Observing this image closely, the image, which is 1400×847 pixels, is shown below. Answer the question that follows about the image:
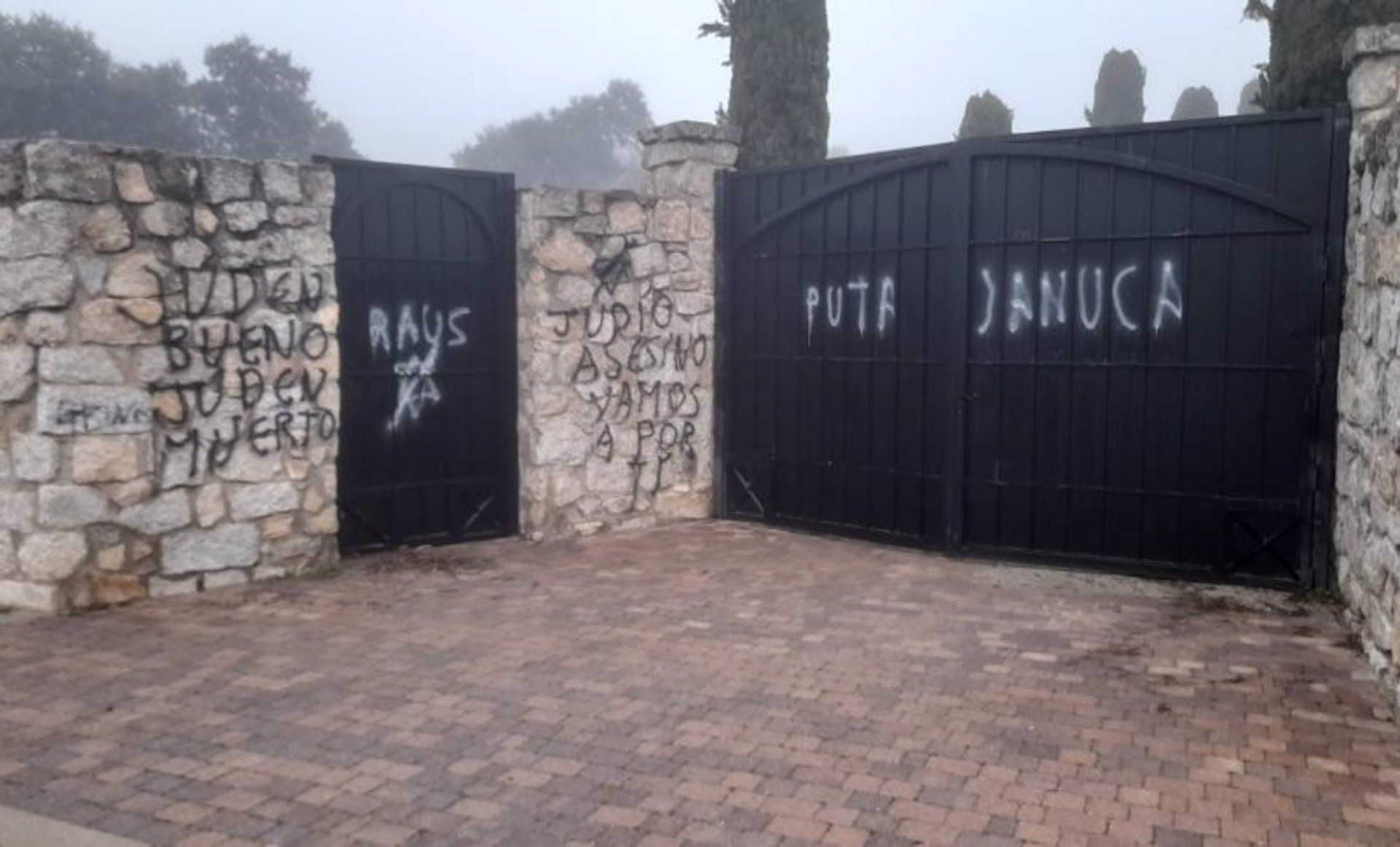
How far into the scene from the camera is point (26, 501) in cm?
566

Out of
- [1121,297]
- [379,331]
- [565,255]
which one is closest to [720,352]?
[565,255]

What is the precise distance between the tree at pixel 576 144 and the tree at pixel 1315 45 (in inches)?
2520

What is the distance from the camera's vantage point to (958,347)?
689 cm

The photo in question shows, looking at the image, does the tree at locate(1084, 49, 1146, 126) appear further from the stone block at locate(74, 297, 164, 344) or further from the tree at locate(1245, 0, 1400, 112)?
the stone block at locate(74, 297, 164, 344)

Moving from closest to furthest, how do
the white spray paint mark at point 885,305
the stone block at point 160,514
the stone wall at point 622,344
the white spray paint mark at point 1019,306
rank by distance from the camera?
1. the stone block at point 160,514
2. the white spray paint mark at point 1019,306
3. the white spray paint mark at point 885,305
4. the stone wall at point 622,344

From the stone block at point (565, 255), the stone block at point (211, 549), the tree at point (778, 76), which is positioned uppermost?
the tree at point (778, 76)

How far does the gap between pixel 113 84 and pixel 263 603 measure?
38877mm

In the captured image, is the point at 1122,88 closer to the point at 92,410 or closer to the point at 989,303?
the point at 989,303

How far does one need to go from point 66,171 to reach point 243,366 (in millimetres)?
1285

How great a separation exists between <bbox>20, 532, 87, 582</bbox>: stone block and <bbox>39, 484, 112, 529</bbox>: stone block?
55mm

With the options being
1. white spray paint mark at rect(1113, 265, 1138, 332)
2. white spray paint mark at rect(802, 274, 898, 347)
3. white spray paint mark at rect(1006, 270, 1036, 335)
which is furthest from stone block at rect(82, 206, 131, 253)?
white spray paint mark at rect(1113, 265, 1138, 332)

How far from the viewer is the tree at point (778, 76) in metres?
13.2

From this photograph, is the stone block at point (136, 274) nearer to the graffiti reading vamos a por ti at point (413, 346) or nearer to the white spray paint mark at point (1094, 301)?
the graffiti reading vamos a por ti at point (413, 346)

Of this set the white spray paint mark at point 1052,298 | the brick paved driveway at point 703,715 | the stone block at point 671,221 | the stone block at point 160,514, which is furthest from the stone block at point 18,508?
the white spray paint mark at point 1052,298
